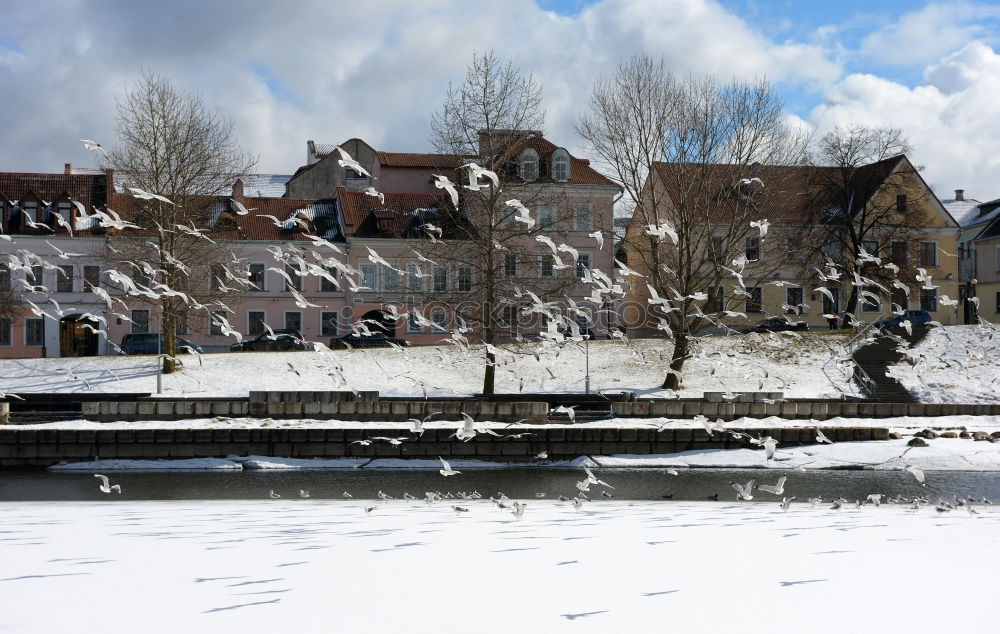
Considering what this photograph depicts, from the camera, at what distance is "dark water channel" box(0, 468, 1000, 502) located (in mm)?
15758

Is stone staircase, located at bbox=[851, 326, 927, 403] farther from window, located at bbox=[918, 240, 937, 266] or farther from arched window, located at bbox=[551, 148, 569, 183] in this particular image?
arched window, located at bbox=[551, 148, 569, 183]

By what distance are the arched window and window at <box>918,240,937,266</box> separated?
23381mm

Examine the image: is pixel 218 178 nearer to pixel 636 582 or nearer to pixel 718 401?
pixel 718 401

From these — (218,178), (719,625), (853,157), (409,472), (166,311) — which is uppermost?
(853,157)

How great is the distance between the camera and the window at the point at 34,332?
157 ft

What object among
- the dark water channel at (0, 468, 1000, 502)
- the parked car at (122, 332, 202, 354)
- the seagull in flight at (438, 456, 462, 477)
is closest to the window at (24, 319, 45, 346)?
the parked car at (122, 332, 202, 354)

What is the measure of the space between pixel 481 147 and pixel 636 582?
2490cm

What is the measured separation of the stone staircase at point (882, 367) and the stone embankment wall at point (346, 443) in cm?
1209

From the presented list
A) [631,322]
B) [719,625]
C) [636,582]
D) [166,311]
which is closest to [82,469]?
[166,311]

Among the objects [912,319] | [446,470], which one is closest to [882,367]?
[912,319]

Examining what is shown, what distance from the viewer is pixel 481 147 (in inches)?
1195

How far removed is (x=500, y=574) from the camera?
7.26 m

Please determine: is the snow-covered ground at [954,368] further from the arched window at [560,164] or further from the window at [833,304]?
the arched window at [560,164]

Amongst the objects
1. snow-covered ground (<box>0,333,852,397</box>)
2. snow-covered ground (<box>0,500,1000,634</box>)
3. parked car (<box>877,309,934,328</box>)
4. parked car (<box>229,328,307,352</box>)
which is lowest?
snow-covered ground (<box>0,500,1000,634</box>)
